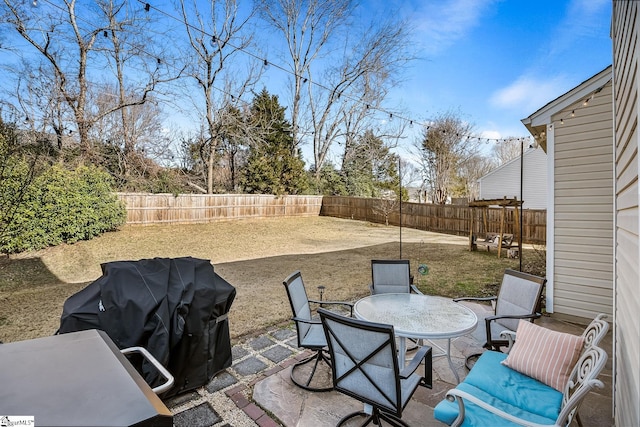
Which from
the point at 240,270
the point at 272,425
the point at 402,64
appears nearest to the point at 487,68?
the point at 402,64

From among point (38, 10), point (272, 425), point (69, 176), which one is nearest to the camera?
point (272, 425)

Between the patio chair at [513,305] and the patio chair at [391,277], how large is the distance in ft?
2.68

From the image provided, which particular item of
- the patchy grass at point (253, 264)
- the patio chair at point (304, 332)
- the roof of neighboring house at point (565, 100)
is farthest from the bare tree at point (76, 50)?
the roof of neighboring house at point (565, 100)

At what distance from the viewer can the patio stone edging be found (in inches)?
82.6

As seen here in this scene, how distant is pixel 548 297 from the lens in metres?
4.11

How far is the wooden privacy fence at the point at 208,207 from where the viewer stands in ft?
39.1

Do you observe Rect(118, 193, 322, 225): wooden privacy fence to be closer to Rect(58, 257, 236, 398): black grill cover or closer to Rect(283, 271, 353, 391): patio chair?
Rect(58, 257, 236, 398): black grill cover

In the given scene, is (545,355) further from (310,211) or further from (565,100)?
(310,211)

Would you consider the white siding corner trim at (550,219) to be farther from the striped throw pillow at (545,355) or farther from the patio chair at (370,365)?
the patio chair at (370,365)

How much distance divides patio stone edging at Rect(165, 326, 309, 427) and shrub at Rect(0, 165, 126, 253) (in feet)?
23.5

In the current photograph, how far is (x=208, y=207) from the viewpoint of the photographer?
14.1 m

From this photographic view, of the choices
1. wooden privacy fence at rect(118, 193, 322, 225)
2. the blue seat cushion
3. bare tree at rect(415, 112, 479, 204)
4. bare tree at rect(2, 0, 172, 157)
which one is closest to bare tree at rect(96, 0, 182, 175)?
bare tree at rect(2, 0, 172, 157)

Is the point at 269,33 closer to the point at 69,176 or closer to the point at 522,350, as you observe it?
the point at 69,176

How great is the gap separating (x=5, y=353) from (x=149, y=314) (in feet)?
3.16
